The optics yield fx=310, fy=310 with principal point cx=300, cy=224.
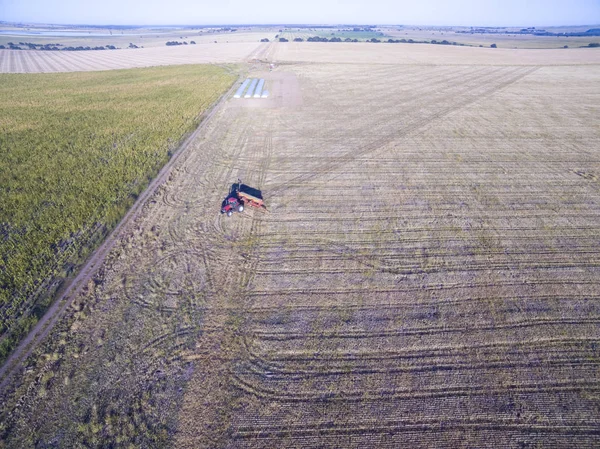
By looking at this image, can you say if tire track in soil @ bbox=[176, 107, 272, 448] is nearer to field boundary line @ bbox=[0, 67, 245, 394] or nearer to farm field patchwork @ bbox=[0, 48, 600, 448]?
farm field patchwork @ bbox=[0, 48, 600, 448]

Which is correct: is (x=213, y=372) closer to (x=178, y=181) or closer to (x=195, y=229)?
(x=195, y=229)

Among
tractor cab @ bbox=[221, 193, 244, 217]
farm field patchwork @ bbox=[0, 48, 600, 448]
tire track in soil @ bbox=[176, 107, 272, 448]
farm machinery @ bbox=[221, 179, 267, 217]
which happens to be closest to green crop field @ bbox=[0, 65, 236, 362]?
farm field patchwork @ bbox=[0, 48, 600, 448]

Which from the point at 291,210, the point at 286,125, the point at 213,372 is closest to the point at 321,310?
the point at 213,372

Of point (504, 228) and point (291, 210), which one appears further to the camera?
point (291, 210)

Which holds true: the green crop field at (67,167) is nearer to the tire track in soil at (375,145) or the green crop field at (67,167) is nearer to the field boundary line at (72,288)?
the field boundary line at (72,288)

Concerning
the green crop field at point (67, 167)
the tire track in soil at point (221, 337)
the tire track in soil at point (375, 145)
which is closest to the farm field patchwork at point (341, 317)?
the tire track in soil at point (221, 337)
